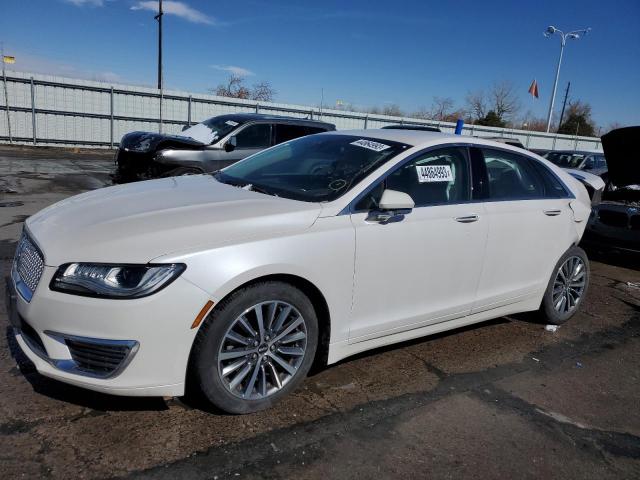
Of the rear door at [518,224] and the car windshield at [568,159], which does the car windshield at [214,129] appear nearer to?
the rear door at [518,224]

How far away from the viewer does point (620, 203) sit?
715cm

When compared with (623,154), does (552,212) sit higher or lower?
lower

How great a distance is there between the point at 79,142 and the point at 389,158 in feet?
62.7

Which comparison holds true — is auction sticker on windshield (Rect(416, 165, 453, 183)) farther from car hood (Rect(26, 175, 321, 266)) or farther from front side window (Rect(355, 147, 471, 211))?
car hood (Rect(26, 175, 321, 266))

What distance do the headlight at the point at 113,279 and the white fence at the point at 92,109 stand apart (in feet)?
61.8

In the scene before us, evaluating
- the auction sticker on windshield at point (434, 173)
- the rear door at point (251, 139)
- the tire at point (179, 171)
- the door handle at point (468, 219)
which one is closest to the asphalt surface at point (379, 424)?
the door handle at point (468, 219)

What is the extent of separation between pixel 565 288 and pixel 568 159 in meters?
10.8

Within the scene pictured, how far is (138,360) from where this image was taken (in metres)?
2.38

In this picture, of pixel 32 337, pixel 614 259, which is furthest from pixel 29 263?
pixel 614 259

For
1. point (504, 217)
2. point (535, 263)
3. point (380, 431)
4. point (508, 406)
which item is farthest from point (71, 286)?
point (535, 263)

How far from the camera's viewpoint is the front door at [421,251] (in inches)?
121

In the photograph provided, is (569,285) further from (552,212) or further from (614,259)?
(614,259)

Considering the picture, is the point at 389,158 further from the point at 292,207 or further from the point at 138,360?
the point at 138,360

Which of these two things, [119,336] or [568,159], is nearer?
[119,336]
